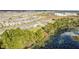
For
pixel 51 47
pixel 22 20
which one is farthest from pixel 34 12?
pixel 51 47

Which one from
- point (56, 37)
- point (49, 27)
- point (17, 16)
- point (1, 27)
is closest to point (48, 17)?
point (49, 27)

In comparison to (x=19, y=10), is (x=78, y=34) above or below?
below
